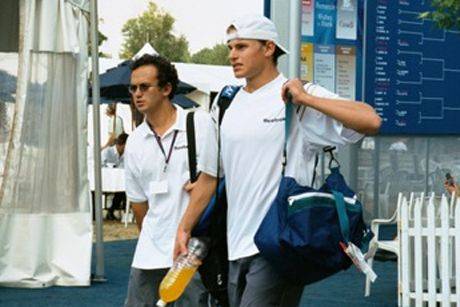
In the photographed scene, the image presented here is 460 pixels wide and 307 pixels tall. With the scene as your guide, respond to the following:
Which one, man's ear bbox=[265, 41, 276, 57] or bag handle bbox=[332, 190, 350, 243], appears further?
man's ear bbox=[265, 41, 276, 57]

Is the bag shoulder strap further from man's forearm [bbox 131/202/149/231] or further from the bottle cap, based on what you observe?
man's forearm [bbox 131/202/149/231]

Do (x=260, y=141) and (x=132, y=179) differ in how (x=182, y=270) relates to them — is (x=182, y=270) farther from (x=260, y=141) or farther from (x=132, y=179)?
(x=132, y=179)

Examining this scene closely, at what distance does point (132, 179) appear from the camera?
19.8 ft

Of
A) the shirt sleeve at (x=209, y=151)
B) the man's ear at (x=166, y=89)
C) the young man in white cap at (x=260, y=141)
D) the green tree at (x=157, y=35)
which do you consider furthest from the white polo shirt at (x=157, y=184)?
the green tree at (x=157, y=35)

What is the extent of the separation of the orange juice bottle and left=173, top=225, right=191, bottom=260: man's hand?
0.02 meters

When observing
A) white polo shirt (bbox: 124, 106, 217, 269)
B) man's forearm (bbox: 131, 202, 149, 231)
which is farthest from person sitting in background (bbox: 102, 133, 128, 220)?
white polo shirt (bbox: 124, 106, 217, 269)

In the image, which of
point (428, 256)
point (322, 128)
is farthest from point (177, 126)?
point (428, 256)

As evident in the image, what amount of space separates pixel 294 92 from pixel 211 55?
9025 cm

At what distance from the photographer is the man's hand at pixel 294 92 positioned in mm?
4676

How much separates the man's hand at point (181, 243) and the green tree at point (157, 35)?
246ft

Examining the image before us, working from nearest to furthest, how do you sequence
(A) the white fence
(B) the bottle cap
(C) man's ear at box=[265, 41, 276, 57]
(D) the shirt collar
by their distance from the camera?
1. (C) man's ear at box=[265, 41, 276, 57]
2. (B) the bottle cap
3. (D) the shirt collar
4. (A) the white fence

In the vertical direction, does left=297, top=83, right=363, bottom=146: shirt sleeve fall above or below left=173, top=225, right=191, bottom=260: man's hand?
above

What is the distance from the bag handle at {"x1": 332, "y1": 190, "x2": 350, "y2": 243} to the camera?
4707 mm

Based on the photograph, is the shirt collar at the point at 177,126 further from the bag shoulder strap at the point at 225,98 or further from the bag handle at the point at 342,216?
the bag handle at the point at 342,216
